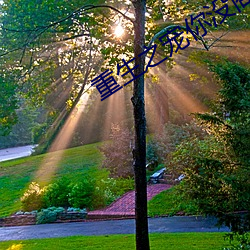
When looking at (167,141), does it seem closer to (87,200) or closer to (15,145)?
(87,200)

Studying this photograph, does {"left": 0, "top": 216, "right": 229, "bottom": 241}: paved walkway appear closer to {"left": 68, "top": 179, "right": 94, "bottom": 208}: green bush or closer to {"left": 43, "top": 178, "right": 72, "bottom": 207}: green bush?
{"left": 68, "top": 179, "right": 94, "bottom": 208}: green bush

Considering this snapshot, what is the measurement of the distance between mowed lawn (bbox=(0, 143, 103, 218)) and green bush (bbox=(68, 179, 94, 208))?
7.68ft

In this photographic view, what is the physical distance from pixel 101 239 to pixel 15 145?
3621 centimetres

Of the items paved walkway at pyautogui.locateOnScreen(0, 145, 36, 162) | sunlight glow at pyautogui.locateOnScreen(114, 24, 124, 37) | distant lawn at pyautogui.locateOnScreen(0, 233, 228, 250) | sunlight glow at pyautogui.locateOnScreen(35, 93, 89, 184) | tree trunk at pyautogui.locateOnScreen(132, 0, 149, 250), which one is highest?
sunlight glow at pyautogui.locateOnScreen(114, 24, 124, 37)

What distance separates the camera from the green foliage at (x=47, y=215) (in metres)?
10.2

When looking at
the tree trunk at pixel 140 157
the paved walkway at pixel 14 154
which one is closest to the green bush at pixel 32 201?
the tree trunk at pixel 140 157

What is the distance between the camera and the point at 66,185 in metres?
11.9

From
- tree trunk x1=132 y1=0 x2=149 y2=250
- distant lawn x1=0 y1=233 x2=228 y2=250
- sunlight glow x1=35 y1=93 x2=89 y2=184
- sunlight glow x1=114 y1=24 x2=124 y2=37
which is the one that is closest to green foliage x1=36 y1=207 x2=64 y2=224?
distant lawn x1=0 y1=233 x2=228 y2=250

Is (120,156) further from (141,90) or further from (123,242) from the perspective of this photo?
(141,90)

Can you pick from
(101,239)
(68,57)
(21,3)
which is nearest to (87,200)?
(101,239)

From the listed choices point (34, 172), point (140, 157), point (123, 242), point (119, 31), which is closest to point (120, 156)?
point (119, 31)

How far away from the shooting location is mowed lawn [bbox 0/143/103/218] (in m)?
14.2

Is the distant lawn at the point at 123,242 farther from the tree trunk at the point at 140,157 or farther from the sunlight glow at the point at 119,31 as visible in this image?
the sunlight glow at the point at 119,31

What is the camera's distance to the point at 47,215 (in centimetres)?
1025
